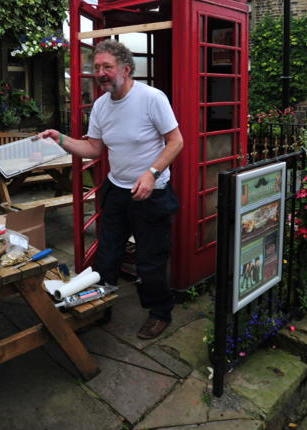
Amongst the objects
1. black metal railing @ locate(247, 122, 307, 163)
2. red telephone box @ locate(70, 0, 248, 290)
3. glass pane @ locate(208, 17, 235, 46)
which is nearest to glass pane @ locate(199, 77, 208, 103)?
red telephone box @ locate(70, 0, 248, 290)

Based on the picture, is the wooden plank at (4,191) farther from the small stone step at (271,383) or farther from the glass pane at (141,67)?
the small stone step at (271,383)

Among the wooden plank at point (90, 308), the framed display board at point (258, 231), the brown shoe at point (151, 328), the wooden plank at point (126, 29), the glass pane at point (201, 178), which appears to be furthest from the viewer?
the glass pane at point (201, 178)

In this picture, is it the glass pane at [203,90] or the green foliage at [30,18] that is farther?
the green foliage at [30,18]

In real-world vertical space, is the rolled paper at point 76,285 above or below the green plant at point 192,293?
above

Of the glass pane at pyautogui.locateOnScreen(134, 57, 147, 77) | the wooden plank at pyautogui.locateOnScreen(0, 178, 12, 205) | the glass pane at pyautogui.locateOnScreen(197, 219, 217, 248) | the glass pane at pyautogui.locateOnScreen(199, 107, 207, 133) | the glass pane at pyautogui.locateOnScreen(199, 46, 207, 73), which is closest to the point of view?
the glass pane at pyautogui.locateOnScreen(199, 46, 207, 73)

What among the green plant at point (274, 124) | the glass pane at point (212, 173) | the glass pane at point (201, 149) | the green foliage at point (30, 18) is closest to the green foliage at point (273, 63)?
the green plant at point (274, 124)

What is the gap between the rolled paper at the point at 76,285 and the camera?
9.54 feet

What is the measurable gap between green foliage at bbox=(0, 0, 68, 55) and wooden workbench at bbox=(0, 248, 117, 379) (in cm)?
640

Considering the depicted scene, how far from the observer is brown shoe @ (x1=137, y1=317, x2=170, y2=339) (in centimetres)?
336

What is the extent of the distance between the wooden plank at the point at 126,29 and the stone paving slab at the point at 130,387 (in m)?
2.34

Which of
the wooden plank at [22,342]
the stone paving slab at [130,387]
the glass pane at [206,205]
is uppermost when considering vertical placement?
the glass pane at [206,205]

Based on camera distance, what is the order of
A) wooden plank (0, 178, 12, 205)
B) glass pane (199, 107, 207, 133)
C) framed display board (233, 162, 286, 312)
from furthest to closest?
wooden plank (0, 178, 12, 205)
glass pane (199, 107, 207, 133)
framed display board (233, 162, 286, 312)

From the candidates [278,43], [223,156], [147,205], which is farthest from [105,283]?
[278,43]

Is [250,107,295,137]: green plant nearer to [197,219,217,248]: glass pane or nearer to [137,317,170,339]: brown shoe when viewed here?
[197,219,217,248]: glass pane
